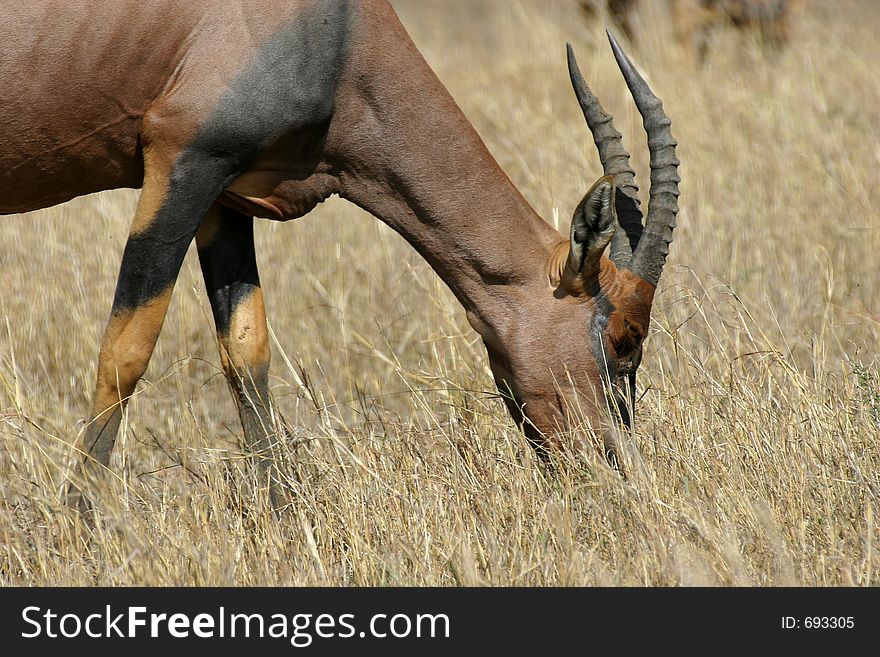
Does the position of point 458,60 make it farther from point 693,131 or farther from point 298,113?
point 298,113

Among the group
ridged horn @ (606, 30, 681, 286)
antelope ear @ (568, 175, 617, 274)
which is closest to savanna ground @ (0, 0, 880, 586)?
ridged horn @ (606, 30, 681, 286)

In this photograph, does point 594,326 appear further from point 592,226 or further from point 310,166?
point 310,166

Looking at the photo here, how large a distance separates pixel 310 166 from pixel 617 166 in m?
1.35

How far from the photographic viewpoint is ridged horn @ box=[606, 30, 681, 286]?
5133mm

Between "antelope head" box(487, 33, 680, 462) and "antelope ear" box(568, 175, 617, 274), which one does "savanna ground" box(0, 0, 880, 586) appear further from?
"antelope ear" box(568, 175, 617, 274)

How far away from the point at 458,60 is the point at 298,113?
25.9 feet

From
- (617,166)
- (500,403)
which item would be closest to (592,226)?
(617,166)

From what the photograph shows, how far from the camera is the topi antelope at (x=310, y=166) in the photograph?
4.75 meters

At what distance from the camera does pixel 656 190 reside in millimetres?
5156

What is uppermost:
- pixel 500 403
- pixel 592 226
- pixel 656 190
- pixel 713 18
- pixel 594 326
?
pixel 713 18

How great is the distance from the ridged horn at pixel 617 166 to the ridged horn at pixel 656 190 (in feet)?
0.40
